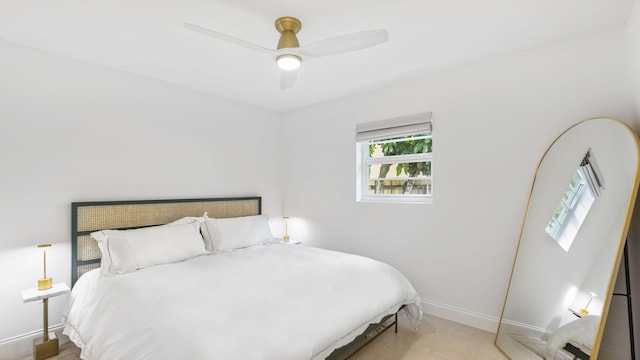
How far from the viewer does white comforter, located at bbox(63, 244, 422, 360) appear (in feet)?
4.77

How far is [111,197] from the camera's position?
2.87 m

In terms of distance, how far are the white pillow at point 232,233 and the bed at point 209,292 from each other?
0.04 feet

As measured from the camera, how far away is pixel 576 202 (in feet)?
7.12

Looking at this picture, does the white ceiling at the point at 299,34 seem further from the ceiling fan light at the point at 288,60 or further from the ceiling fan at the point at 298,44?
the ceiling fan light at the point at 288,60

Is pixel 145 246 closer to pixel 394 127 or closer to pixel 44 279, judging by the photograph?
pixel 44 279

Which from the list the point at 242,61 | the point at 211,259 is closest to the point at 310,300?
the point at 211,259

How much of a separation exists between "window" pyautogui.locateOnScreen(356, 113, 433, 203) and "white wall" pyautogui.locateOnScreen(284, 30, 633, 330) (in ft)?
0.40

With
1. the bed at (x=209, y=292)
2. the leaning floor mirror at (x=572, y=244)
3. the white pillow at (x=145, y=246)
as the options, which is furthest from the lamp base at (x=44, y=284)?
the leaning floor mirror at (x=572, y=244)

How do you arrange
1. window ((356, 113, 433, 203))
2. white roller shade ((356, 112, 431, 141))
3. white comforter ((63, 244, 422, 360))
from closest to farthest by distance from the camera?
white comforter ((63, 244, 422, 360)) < white roller shade ((356, 112, 431, 141)) < window ((356, 113, 433, 203))

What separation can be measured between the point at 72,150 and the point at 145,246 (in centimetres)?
109

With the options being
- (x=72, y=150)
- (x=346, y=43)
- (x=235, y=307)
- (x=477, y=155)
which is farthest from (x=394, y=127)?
(x=72, y=150)

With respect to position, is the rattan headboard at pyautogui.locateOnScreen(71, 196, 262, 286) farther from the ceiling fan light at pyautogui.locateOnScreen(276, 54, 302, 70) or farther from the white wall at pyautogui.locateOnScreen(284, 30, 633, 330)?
the ceiling fan light at pyautogui.locateOnScreen(276, 54, 302, 70)

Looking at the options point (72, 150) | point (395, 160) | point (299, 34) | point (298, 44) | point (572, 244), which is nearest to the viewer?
point (298, 44)

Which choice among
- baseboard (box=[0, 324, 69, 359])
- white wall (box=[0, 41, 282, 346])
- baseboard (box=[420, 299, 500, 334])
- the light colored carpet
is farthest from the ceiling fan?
baseboard (box=[0, 324, 69, 359])
